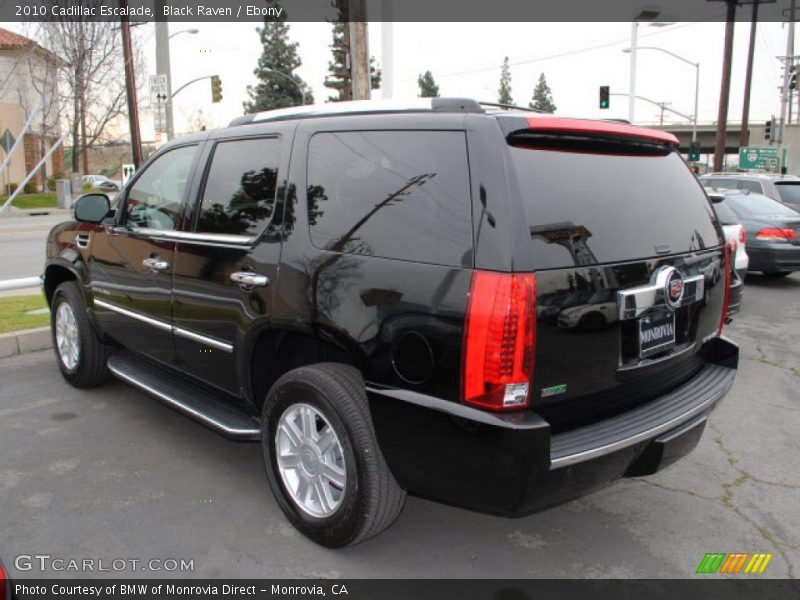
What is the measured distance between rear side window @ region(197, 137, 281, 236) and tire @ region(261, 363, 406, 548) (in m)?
0.85

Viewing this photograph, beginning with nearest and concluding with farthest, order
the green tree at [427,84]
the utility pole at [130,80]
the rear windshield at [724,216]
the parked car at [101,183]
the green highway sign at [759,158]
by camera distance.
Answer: the rear windshield at [724,216], the utility pole at [130,80], the green highway sign at [759,158], the parked car at [101,183], the green tree at [427,84]

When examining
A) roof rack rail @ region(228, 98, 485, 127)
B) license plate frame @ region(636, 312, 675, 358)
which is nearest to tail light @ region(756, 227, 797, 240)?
license plate frame @ region(636, 312, 675, 358)

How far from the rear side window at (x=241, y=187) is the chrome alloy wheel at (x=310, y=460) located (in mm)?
945

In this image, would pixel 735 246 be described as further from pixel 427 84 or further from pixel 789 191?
pixel 427 84

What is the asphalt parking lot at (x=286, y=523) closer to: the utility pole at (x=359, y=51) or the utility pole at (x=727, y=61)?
the utility pole at (x=359, y=51)

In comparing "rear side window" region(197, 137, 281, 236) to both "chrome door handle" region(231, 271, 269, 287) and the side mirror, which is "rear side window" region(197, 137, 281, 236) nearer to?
"chrome door handle" region(231, 271, 269, 287)

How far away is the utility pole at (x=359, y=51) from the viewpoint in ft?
35.3

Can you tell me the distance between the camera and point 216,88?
28.7 metres

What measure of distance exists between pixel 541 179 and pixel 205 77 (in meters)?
31.0

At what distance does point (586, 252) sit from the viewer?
254cm

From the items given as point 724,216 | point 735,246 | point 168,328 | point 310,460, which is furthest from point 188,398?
point 724,216

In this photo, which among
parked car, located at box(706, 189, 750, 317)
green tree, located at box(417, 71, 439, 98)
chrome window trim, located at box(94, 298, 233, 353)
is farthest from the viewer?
green tree, located at box(417, 71, 439, 98)

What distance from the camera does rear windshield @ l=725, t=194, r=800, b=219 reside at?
10.1 meters

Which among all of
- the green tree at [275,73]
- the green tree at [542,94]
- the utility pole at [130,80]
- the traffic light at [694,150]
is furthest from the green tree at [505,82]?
the utility pole at [130,80]
